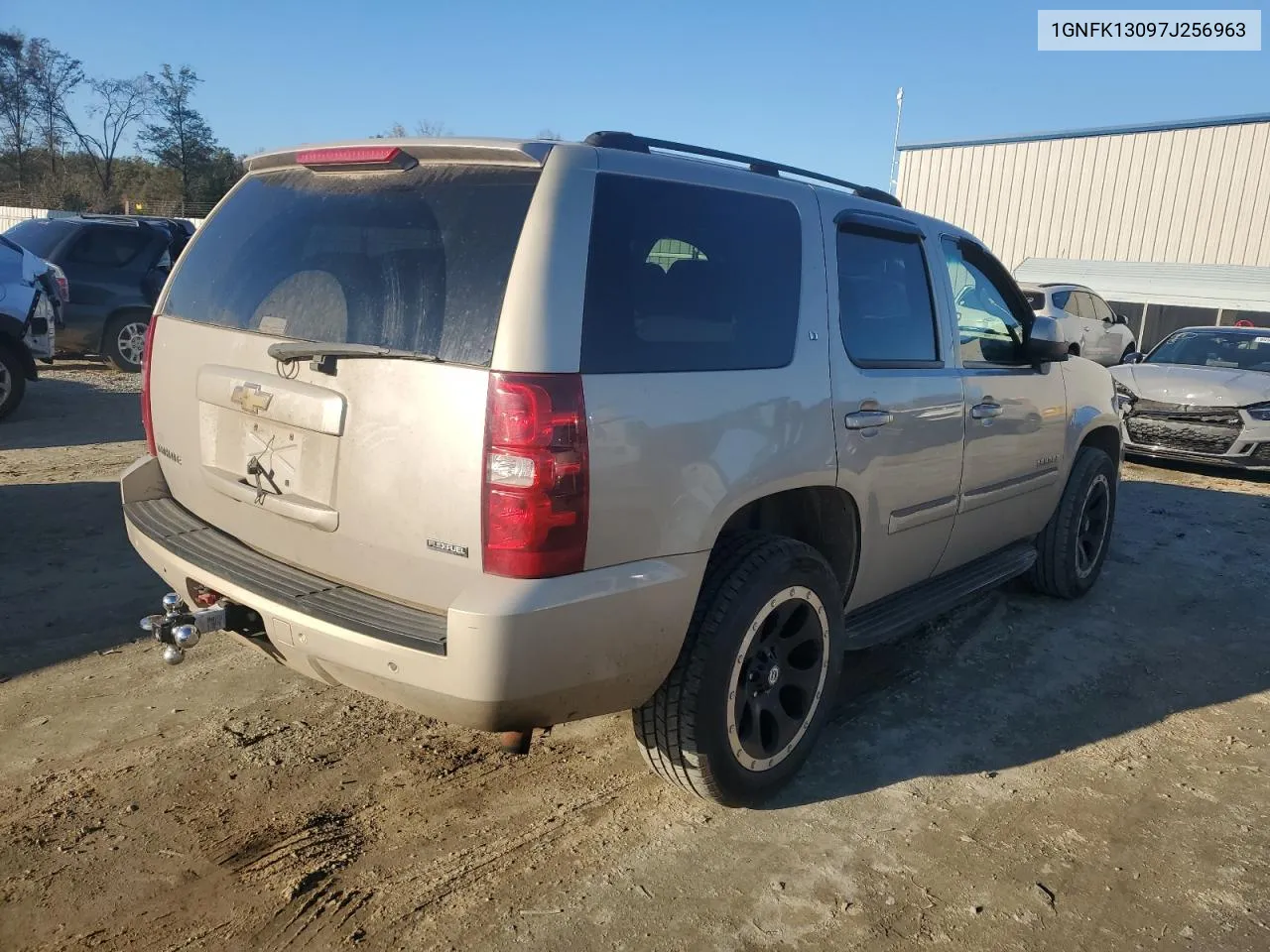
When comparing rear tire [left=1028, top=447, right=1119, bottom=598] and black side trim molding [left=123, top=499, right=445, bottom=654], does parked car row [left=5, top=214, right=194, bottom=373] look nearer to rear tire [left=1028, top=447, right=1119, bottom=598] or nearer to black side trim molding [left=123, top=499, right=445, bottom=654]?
black side trim molding [left=123, top=499, right=445, bottom=654]

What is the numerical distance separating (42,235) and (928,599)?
12005mm

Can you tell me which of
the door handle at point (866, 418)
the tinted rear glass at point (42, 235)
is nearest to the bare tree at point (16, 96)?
the tinted rear glass at point (42, 235)

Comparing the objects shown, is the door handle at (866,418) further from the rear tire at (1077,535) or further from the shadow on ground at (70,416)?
the shadow on ground at (70,416)

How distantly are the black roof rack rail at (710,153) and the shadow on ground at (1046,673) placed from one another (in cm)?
207

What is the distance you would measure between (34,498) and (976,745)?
5847 mm

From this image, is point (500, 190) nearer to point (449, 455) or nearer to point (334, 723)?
point (449, 455)

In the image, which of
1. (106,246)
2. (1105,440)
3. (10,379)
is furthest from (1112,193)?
(10,379)

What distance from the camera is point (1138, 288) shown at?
2173 cm

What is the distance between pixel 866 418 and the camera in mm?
3365

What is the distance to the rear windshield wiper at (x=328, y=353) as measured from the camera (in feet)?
8.24

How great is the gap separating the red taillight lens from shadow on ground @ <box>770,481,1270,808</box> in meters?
2.37

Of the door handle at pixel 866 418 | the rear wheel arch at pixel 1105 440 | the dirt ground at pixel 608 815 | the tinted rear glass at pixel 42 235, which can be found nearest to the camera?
the dirt ground at pixel 608 815

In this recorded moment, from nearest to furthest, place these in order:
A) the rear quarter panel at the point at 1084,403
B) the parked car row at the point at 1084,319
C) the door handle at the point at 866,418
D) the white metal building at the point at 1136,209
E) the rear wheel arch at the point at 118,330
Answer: the door handle at the point at 866,418 < the rear quarter panel at the point at 1084,403 < the rear wheel arch at the point at 118,330 < the parked car row at the point at 1084,319 < the white metal building at the point at 1136,209

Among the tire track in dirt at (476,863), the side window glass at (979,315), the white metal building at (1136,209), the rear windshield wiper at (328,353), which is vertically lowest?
the tire track in dirt at (476,863)
